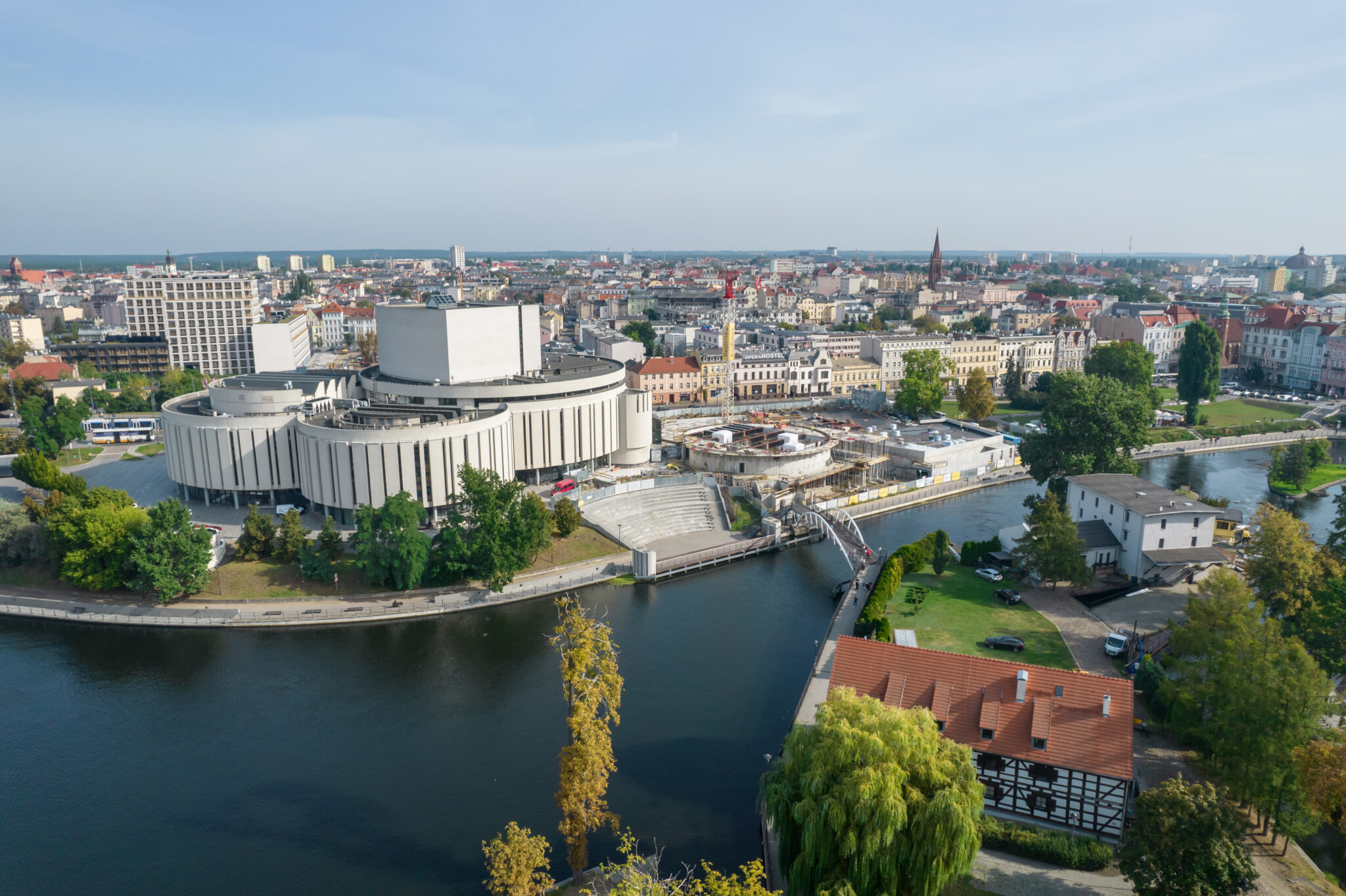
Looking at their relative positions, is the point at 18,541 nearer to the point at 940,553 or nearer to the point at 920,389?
the point at 940,553

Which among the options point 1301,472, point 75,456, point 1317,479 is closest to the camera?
point 1301,472

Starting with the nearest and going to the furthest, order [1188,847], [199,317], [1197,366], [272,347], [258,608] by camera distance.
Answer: [1188,847], [258,608], [1197,366], [272,347], [199,317]

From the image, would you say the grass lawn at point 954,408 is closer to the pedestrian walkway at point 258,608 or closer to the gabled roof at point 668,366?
the gabled roof at point 668,366

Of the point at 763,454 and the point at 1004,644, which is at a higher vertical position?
the point at 763,454

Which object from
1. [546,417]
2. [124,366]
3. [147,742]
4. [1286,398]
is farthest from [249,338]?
[1286,398]

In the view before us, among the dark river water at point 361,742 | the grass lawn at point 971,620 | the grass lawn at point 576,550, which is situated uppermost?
the grass lawn at point 971,620

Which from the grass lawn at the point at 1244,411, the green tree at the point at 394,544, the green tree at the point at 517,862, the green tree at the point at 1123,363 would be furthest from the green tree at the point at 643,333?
the green tree at the point at 517,862

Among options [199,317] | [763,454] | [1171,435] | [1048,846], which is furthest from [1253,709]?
[199,317]

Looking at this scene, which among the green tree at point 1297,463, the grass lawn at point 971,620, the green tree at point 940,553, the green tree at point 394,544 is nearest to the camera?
the grass lawn at point 971,620
